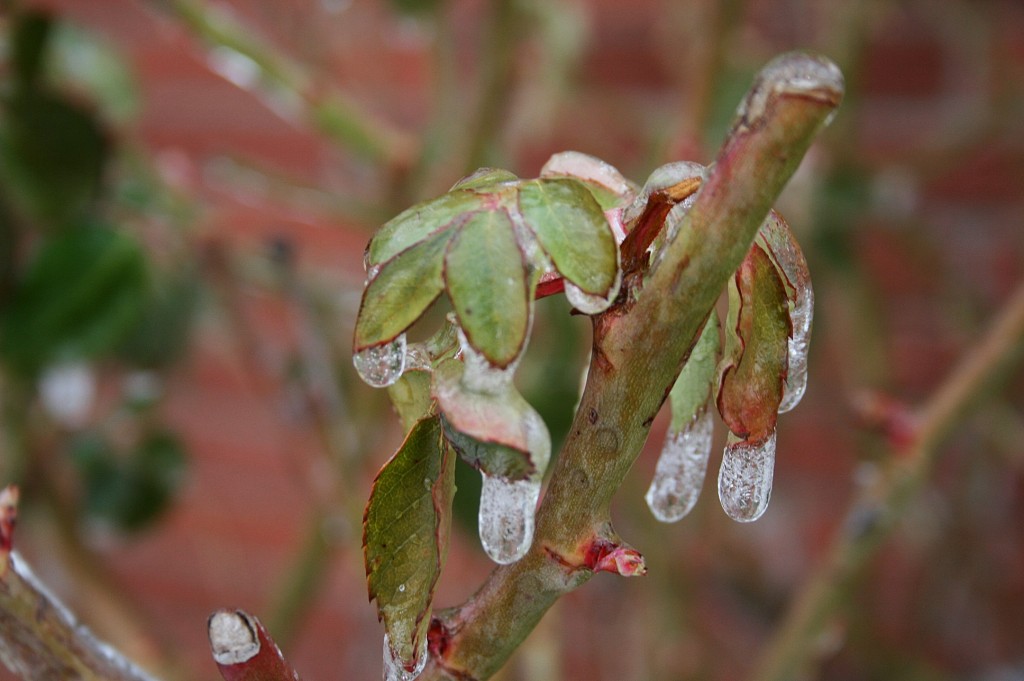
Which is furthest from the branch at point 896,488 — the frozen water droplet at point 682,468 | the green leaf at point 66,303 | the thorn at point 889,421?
the green leaf at point 66,303

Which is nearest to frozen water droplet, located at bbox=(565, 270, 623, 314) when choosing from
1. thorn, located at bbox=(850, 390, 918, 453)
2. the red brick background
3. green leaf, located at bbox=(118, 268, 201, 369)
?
thorn, located at bbox=(850, 390, 918, 453)

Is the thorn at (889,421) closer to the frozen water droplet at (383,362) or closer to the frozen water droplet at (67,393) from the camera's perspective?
the frozen water droplet at (383,362)

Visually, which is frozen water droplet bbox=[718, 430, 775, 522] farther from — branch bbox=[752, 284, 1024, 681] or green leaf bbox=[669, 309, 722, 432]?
branch bbox=[752, 284, 1024, 681]

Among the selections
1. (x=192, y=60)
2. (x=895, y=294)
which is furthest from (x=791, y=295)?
(x=192, y=60)

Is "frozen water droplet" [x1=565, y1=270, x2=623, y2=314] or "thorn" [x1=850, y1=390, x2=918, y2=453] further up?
"frozen water droplet" [x1=565, y1=270, x2=623, y2=314]

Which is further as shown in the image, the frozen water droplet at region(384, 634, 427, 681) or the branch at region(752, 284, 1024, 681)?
the branch at region(752, 284, 1024, 681)

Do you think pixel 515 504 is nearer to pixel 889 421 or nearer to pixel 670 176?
pixel 670 176
